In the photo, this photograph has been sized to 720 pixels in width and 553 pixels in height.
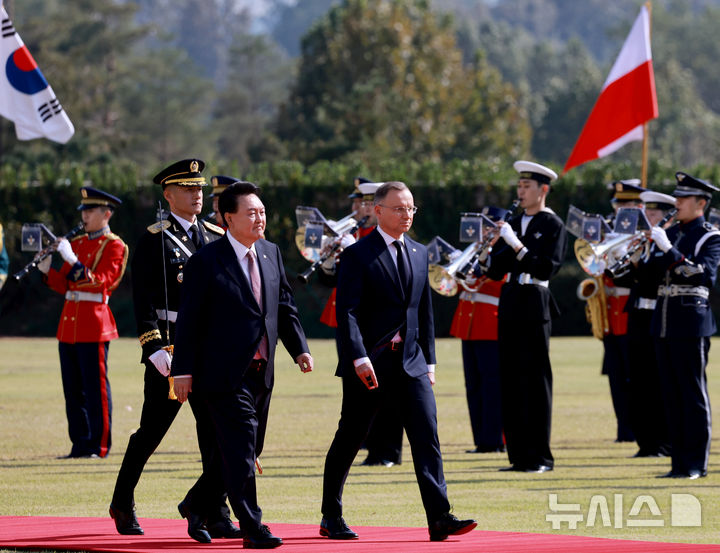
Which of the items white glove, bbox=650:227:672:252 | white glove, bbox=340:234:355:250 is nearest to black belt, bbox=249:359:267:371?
white glove, bbox=650:227:672:252

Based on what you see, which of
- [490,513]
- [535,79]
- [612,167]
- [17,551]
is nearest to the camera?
[17,551]

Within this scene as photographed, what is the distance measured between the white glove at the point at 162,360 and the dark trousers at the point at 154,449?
9cm

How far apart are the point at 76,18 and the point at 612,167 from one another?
46715 millimetres

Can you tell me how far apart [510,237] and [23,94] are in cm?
538

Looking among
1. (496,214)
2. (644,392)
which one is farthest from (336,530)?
(644,392)

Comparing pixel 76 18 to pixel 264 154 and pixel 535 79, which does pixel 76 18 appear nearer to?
pixel 264 154

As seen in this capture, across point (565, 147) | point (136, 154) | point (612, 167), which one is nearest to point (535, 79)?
point (565, 147)

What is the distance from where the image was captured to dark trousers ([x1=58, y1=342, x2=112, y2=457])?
12.3 meters

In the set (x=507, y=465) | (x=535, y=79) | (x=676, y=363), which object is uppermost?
(x=535, y=79)

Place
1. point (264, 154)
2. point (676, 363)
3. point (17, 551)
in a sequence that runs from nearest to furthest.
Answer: point (17, 551)
point (676, 363)
point (264, 154)

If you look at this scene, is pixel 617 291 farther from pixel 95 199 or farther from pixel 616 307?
pixel 95 199

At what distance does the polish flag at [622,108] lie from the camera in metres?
16.0

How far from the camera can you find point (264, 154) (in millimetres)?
54250

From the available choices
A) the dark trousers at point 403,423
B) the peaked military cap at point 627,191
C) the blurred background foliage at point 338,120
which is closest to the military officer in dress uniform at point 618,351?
the peaked military cap at point 627,191
